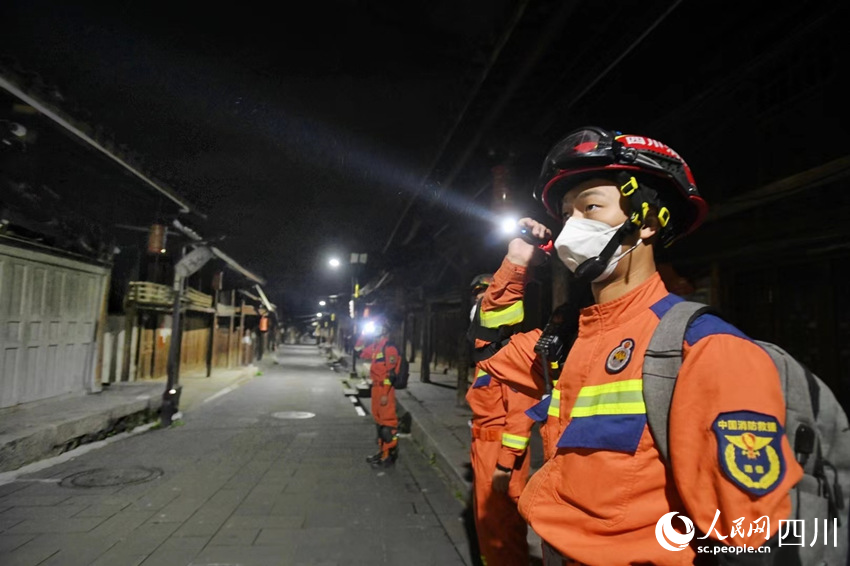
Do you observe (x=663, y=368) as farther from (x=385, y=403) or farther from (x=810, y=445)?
(x=385, y=403)

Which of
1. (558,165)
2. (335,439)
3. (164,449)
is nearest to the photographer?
(558,165)

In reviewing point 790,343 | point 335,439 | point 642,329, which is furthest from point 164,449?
point 790,343

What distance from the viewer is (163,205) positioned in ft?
35.3

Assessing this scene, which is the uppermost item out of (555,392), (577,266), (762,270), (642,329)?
(762,270)

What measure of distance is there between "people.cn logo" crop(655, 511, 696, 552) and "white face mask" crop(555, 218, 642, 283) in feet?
2.97

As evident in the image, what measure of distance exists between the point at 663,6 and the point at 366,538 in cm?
583

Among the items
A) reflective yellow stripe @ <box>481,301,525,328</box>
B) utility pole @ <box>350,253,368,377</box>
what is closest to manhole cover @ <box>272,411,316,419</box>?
utility pole @ <box>350,253,368,377</box>

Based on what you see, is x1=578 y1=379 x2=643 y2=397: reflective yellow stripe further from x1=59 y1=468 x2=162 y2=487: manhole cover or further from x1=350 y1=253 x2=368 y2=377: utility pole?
x1=350 y1=253 x2=368 y2=377: utility pole

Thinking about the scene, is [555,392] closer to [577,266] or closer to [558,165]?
[577,266]

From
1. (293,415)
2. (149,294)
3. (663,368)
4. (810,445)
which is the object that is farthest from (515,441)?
(149,294)

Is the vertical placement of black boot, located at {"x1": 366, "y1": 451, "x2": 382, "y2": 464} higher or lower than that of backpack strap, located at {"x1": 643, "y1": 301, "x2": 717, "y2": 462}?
lower

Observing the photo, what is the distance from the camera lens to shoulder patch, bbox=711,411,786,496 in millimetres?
1162

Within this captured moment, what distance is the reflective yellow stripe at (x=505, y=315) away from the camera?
3.45 meters

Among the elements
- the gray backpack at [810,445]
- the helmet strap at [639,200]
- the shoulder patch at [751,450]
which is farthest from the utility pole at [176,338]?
the shoulder patch at [751,450]
